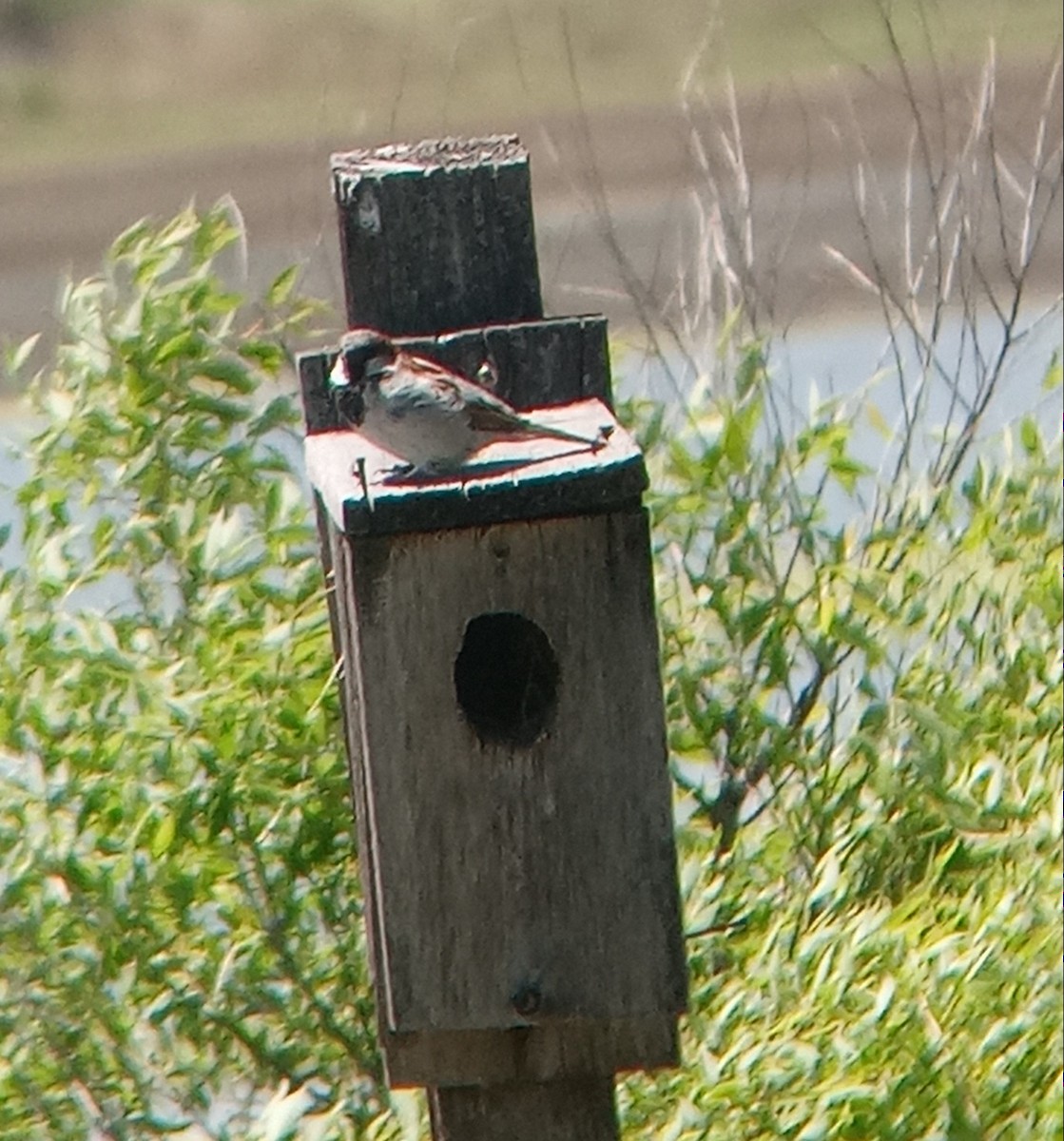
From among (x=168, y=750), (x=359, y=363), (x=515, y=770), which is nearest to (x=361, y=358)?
(x=359, y=363)

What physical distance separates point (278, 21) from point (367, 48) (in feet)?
20.0

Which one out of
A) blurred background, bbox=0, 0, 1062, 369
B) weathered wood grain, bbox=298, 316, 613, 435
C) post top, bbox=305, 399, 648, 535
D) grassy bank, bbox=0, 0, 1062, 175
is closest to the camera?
post top, bbox=305, 399, 648, 535

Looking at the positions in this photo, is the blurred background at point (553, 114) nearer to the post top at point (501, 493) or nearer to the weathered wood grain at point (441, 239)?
the weathered wood grain at point (441, 239)

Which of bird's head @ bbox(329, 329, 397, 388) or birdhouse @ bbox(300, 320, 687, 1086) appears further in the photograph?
bird's head @ bbox(329, 329, 397, 388)

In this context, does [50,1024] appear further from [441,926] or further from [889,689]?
[889,689]

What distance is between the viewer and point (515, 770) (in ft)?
7.73

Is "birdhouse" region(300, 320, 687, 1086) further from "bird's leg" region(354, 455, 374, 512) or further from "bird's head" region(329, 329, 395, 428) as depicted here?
"bird's head" region(329, 329, 395, 428)

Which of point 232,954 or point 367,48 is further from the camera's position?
point 367,48

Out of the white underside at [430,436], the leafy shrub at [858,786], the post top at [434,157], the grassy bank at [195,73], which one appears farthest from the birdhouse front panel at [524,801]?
the grassy bank at [195,73]

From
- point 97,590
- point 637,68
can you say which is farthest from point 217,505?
point 637,68

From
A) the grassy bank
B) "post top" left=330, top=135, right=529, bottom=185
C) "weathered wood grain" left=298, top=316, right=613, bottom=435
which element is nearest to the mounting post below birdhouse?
"weathered wood grain" left=298, top=316, right=613, bottom=435

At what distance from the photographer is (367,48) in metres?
13.0

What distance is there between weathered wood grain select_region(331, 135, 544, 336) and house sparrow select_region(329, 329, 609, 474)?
11 centimetres

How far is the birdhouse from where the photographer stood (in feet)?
7.54
